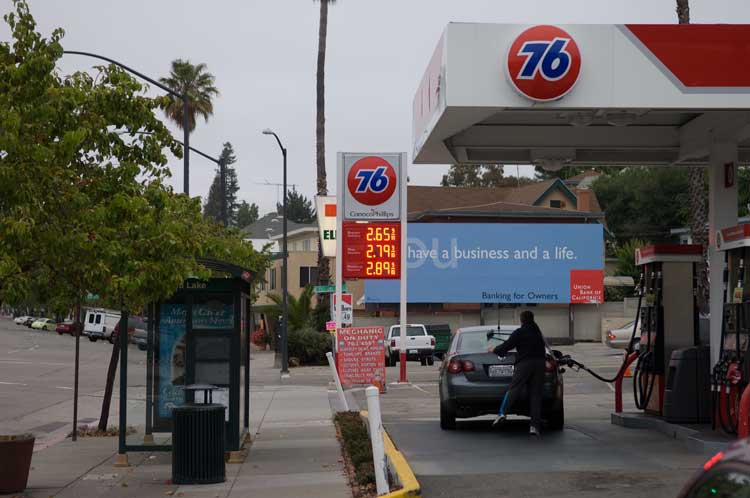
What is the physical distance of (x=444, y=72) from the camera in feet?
38.8

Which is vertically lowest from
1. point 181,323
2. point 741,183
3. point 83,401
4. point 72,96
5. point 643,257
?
point 83,401

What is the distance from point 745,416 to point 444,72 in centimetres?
467

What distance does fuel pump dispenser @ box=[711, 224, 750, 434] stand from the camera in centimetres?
1236

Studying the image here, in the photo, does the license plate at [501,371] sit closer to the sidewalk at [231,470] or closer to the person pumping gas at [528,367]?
the person pumping gas at [528,367]

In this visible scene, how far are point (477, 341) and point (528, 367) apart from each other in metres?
1.33

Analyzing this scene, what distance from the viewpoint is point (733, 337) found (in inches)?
500

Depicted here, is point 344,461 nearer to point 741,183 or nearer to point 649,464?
point 649,464

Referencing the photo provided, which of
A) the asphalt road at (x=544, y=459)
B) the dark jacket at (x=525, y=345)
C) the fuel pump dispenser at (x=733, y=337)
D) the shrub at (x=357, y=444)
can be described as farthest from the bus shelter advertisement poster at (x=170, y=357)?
the fuel pump dispenser at (x=733, y=337)

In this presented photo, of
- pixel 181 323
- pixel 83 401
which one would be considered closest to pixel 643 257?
pixel 181 323

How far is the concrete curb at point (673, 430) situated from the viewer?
1262 centimetres

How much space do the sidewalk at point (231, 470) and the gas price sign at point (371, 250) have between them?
5.43m

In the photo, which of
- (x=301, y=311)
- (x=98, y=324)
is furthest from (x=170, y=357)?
(x=98, y=324)

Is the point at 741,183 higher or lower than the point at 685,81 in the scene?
higher

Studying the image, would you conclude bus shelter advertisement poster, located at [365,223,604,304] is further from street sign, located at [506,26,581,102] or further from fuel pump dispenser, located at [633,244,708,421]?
street sign, located at [506,26,581,102]
